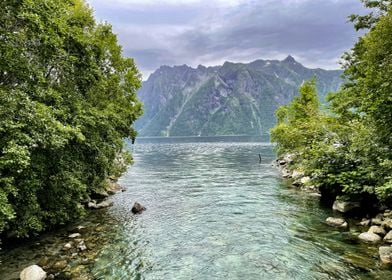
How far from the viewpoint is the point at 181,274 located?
13.6m

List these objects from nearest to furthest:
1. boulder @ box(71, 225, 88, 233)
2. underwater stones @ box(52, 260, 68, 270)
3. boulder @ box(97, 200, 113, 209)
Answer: underwater stones @ box(52, 260, 68, 270) < boulder @ box(71, 225, 88, 233) < boulder @ box(97, 200, 113, 209)

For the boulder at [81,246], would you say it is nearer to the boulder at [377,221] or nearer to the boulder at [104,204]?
the boulder at [104,204]

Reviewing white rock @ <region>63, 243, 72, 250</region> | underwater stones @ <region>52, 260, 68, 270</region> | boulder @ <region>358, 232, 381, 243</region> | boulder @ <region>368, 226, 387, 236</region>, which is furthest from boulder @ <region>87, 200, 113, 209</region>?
boulder @ <region>368, 226, 387, 236</region>

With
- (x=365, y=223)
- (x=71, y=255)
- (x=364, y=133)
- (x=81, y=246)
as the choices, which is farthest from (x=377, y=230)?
(x=71, y=255)

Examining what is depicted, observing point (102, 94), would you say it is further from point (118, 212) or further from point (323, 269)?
point (323, 269)

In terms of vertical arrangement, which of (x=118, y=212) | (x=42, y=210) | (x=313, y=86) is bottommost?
(x=118, y=212)

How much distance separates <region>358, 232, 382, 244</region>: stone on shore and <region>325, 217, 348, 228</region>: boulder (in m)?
2.22

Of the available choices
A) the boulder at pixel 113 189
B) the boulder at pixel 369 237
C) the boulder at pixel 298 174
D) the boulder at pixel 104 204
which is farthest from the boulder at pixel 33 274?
the boulder at pixel 298 174

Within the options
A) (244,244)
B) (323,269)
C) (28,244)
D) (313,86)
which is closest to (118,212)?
(28,244)

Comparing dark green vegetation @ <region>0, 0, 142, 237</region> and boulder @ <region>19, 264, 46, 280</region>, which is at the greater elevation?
dark green vegetation @ <region>0, 0, 142, 237</region>

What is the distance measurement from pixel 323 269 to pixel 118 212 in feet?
56.1

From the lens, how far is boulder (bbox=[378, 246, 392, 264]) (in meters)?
13.6

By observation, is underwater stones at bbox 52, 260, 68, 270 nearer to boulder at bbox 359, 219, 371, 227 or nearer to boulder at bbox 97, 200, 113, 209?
boulder at bbox 97, 200, 113, 209

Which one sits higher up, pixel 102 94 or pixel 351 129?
pixel 102 94
